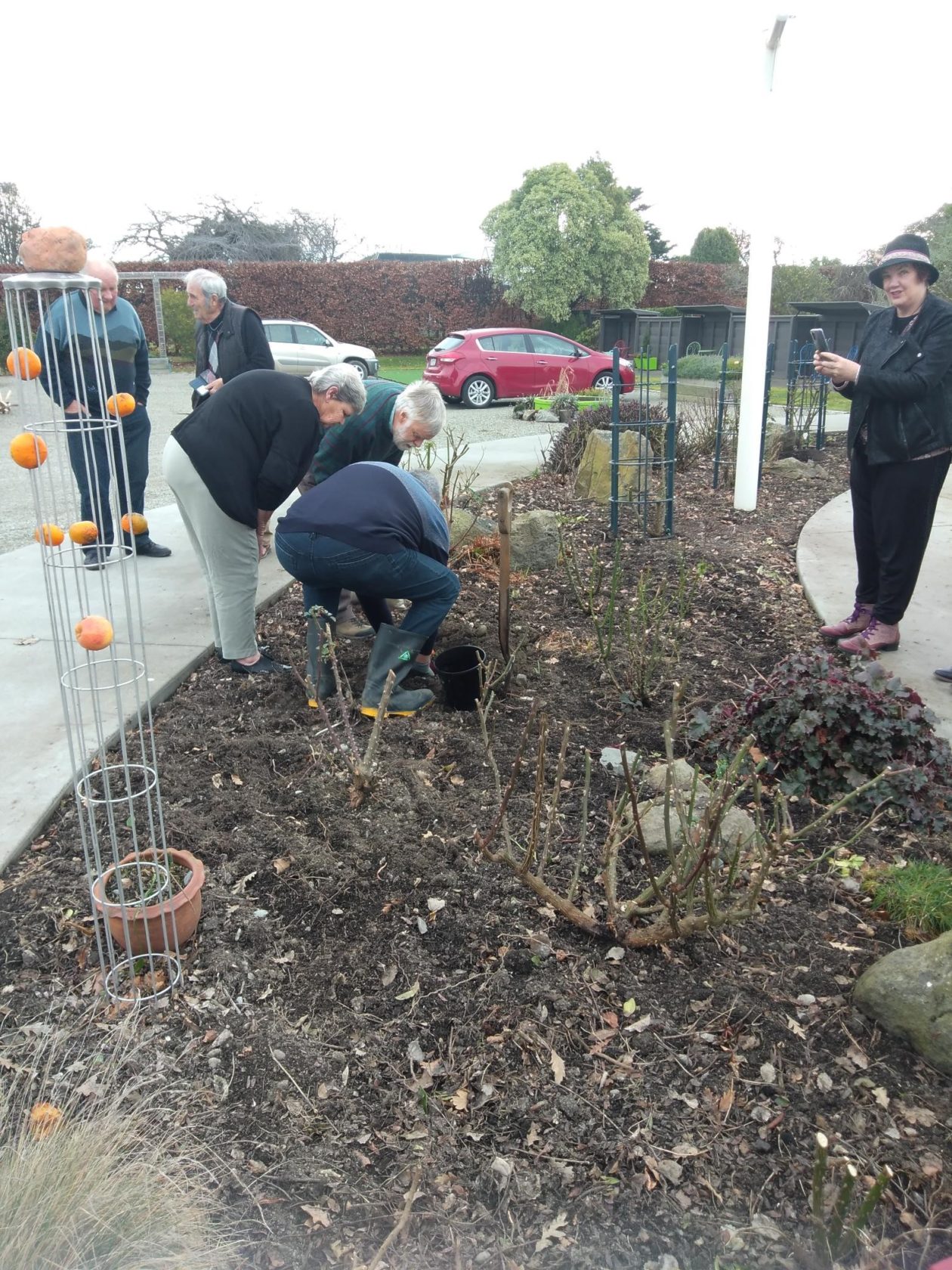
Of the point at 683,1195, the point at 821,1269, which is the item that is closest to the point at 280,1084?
the point at 683,1195

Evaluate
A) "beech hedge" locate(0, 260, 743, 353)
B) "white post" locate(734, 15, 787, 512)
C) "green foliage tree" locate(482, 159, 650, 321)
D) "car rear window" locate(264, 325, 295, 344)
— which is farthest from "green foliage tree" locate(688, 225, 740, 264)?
"white post" locate(734, 15, 787, 512)

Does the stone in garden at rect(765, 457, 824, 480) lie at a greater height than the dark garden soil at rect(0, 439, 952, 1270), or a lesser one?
greater

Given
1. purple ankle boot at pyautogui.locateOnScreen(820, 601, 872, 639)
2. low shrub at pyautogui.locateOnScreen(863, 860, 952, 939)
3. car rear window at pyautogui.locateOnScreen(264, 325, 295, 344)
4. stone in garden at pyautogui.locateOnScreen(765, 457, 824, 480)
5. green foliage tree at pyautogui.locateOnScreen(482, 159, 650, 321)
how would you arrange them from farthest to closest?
green foliage tree at pyautogui.locateOnScreen(482, 159, 650, 321), car rear window at pyautogui.locateOnScreen(264, 325, 295, 344), stone in garden at pyautogui.locateOnScreen(765, 457, 824, 480), purple ankle boot at pyautogui.locateOnScreen(820, 601, 872, 639), low shrub at pyautogui.locateOnScreen(863, 860, 952, 939)

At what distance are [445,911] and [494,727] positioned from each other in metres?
1.06

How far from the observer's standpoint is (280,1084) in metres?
2.06

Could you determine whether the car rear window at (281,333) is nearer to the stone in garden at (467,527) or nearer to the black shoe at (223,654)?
the stone in garden at (467,527)

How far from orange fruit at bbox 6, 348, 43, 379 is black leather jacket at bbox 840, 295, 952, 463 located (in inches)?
126

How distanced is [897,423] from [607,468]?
3.61 meters

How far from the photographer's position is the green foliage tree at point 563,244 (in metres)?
25.2

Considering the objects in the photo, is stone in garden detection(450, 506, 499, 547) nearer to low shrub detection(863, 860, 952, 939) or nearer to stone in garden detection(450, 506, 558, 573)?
stone in garden detection(450, 506, 558, 573)

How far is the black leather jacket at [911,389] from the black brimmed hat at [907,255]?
140mm

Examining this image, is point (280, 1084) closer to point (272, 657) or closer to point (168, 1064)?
point (168, 1064)

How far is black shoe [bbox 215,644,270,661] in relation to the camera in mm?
3995


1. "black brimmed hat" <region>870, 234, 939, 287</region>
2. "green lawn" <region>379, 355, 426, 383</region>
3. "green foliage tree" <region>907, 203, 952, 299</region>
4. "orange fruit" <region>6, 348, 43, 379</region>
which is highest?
"green foliage tree" <region>907, 203, 952, 299</region>
